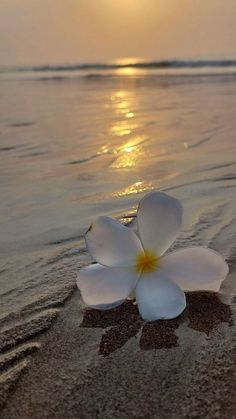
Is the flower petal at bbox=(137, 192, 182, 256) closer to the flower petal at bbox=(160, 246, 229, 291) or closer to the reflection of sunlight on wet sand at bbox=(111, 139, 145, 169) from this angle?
the flower petal at bbox=(160, 246, 229, 291)

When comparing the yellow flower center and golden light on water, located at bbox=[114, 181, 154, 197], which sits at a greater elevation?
the yellow flower center

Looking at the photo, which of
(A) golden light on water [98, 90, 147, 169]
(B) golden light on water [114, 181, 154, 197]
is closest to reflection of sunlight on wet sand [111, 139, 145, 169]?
(A) golden light on water [98, 90, 147, 169]

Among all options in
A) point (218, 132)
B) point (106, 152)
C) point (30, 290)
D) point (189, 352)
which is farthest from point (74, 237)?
point (218, 132)

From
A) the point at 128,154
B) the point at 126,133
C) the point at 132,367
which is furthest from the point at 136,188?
the point at 126,133

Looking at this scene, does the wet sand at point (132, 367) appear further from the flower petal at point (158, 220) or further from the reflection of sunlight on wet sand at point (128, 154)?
the reflection of sunlight on wet sand at point (128, 154)

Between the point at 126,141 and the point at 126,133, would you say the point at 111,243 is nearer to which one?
the point at 126,141

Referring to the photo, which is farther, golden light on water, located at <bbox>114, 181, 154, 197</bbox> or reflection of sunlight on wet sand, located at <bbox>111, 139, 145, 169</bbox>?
reflection of sunlight on wet sand, located at <bbox>111, 139, 145, 169</bbox>
